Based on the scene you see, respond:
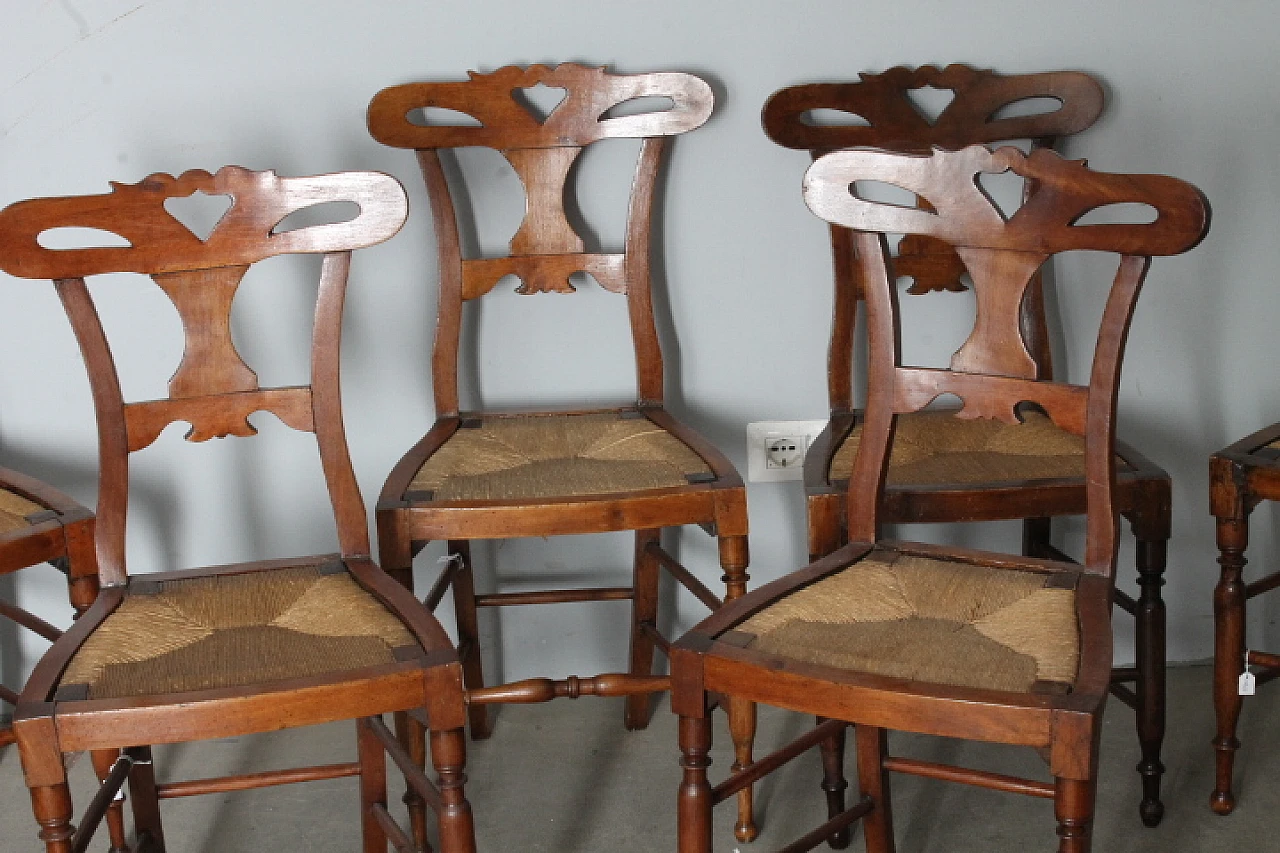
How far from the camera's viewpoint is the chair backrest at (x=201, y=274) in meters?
1.69

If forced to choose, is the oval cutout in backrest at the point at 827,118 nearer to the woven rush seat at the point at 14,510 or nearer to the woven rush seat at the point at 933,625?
the woven rush seat at the point at 933,625

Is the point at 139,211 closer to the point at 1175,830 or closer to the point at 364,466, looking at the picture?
the point at 364,466

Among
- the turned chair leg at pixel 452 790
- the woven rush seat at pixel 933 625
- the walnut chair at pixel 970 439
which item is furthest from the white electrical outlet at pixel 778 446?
the turned chair leg at pixel 452 790

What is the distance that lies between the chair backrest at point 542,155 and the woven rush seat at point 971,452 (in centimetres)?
38

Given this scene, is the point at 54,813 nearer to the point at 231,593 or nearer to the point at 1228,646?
the point at 231,593

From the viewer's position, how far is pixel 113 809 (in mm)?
1896

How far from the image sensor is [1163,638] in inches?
77.2

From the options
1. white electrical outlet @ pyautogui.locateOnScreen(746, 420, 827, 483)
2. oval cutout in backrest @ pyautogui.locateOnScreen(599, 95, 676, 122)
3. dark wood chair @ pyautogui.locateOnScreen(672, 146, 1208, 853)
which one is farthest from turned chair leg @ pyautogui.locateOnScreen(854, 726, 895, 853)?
oval cutout in backrest @ pyautogui.locateOnScreen(599, 95, 676, 122)

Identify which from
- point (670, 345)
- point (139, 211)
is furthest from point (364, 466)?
point (139, 211)

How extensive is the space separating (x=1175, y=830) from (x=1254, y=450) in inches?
20.4

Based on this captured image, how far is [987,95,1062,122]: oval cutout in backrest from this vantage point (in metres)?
2.22

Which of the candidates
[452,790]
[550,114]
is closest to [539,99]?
[550,114]

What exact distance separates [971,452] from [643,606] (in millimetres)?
551

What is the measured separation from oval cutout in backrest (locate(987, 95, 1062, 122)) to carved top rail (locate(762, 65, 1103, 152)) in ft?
0.15
